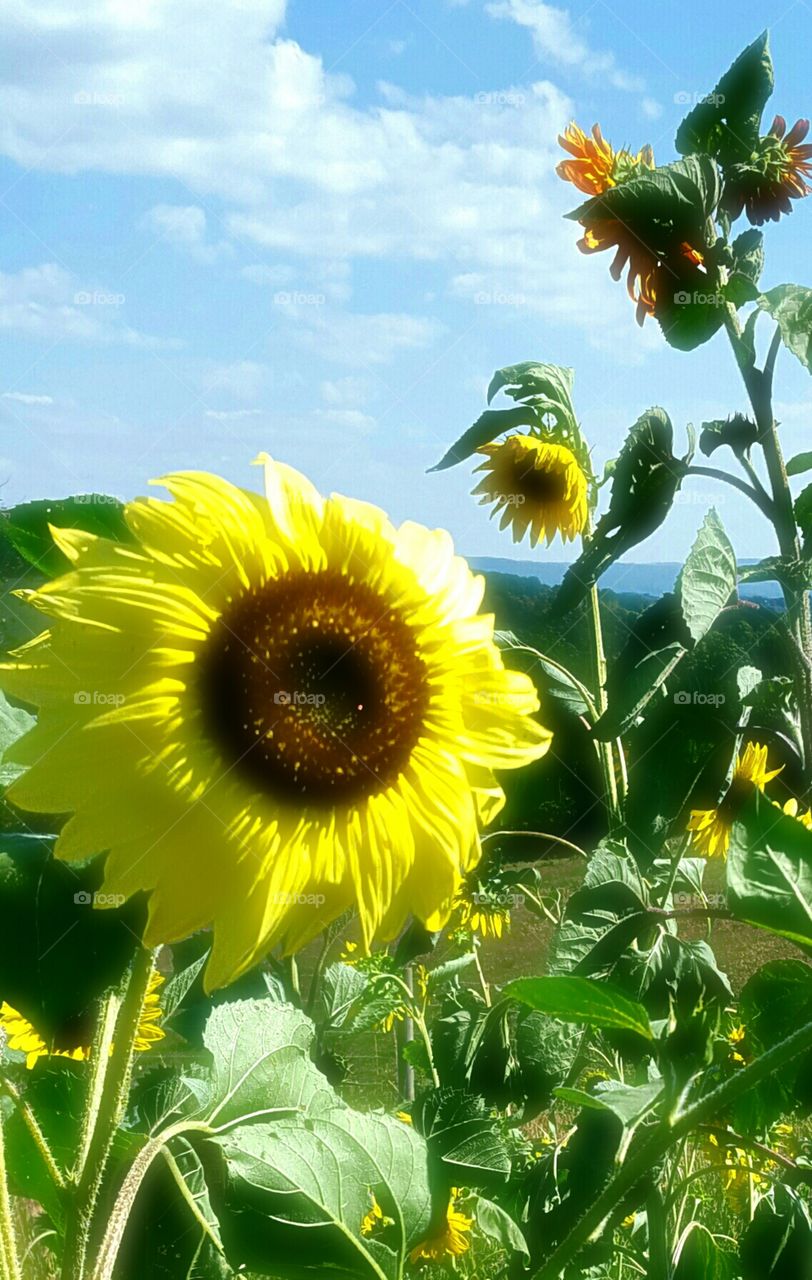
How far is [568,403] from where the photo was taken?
1041mm

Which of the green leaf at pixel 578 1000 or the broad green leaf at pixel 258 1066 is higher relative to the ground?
the green leaf at pixel 578 1000

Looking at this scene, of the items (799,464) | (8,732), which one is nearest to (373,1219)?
(799,464)

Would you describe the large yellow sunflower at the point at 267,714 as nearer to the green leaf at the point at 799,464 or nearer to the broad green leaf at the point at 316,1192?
the broad green leaf at the point at 316,1192

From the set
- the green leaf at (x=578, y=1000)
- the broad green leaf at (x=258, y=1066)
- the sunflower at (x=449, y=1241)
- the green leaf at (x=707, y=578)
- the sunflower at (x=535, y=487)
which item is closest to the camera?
the green leaf at (x=578, y=1000)

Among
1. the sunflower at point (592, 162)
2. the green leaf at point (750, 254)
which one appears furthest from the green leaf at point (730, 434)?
the sunflower at point (592, 162)

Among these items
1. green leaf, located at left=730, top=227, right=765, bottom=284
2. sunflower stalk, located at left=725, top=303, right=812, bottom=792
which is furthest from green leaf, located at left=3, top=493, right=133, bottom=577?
green leaf, located at left=730, top=227, right=765, bottom=284

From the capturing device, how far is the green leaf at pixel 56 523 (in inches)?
17.8

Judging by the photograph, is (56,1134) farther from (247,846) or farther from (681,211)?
(681,211)

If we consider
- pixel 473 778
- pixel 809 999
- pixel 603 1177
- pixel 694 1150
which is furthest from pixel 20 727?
pixel 694 1150

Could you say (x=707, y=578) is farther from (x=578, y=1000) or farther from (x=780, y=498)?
(x=578, y=1000)

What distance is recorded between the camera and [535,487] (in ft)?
4.03

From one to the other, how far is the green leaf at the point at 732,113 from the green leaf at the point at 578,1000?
0.68 meters

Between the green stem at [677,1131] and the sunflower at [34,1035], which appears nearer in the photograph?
the green stem at [677,1131]

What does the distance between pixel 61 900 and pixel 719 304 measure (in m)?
0.64
